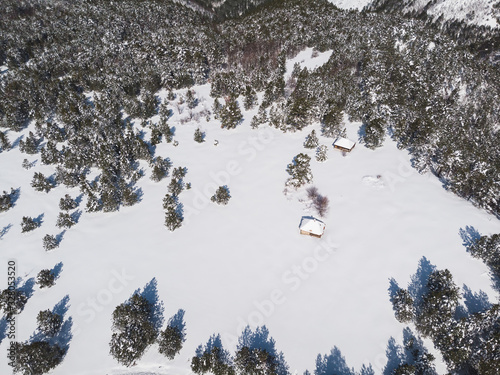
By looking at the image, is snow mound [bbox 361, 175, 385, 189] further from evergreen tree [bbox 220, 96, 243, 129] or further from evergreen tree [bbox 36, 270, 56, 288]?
evergreen tree [bbox 36, 270, 56, 288]

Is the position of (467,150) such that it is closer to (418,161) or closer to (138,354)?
(418,161)

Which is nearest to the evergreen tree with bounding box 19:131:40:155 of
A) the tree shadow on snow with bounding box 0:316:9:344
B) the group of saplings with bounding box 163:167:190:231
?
the group of saplings with bounding box 163:167:190:231

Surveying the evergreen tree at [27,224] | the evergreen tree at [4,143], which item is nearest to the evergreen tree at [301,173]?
the evergreen tree at [27,224]

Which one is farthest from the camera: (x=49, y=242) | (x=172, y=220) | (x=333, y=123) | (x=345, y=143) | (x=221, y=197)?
(x=333, y=123)

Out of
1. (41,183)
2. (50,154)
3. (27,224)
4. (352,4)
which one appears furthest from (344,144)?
(352,4)

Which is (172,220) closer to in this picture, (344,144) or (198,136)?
(198,136)

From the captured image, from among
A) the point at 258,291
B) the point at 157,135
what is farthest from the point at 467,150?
the point at 157,135

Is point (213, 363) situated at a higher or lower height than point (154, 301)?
lower
